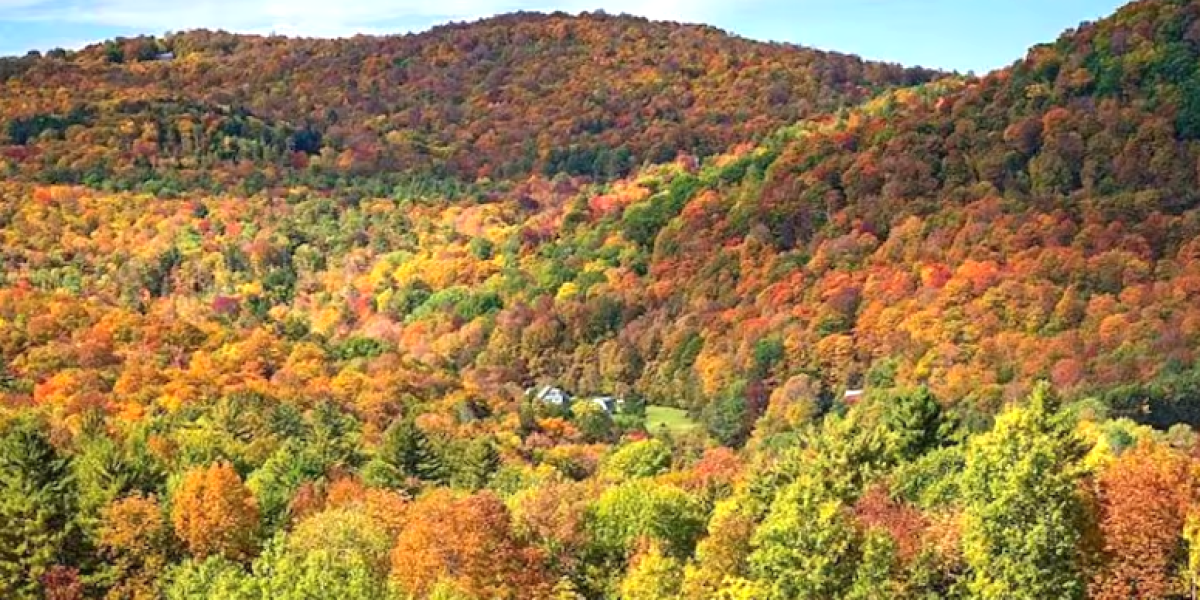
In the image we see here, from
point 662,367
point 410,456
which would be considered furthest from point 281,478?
point 662,367

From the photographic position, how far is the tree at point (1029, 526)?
3697cm

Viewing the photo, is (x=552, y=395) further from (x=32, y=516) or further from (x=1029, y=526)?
(x=1029, y=526)

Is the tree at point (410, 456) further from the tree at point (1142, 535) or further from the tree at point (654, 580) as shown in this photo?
the tree at point (1142, 535)

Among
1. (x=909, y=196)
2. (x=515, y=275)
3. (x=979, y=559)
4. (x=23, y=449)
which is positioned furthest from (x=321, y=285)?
(x=979, y=559)

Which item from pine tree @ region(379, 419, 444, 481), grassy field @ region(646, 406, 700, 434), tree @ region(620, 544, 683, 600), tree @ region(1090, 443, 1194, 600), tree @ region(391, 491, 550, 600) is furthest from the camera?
grassy field @ region(646, 406, 700, 434)

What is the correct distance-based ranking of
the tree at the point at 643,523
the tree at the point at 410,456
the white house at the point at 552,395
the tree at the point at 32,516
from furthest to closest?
the white house at the point at 552,395
the tree at the point at 410,456
the tree at the point at 643,523
the tree at the point at 32,516

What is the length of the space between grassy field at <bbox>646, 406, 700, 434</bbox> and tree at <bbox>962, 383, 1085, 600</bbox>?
66.2 meters

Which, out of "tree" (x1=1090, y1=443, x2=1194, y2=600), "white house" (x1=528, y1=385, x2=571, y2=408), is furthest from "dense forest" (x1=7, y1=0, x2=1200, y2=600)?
"white house" (x1=528, y1=385, x2=571, y2=408)

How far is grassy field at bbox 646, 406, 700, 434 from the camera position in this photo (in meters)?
108

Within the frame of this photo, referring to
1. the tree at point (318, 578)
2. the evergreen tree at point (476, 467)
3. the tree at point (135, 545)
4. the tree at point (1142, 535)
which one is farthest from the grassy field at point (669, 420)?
the tree at point (1142, 535)

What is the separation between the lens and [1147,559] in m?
37.7

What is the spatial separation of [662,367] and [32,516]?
77921 millimetres

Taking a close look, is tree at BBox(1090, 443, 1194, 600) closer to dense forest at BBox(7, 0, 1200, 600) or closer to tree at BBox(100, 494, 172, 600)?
dense forest at BBox(7, 0, 1200, 600)

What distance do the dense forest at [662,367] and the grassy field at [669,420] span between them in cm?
50
